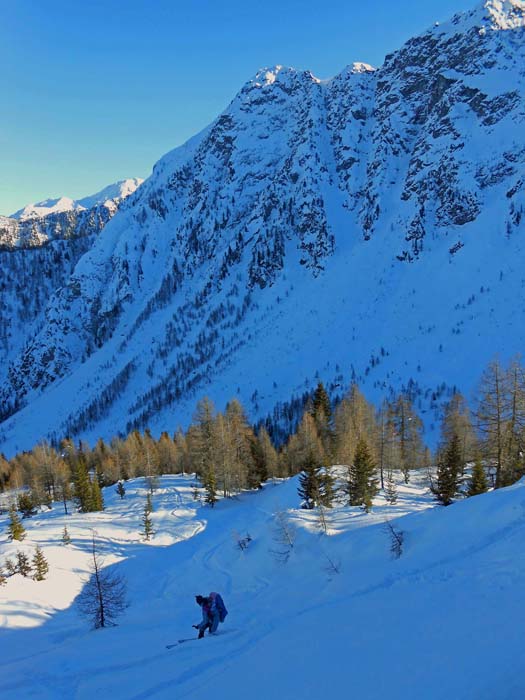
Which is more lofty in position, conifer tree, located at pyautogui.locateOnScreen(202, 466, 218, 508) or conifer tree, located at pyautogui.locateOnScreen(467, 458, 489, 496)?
conifer tree, located at pyautogui.locateOnScreen(467, 458, 489, 496)

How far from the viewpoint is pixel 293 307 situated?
19462 centimetres

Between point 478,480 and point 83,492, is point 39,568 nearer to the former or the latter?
point 83,492

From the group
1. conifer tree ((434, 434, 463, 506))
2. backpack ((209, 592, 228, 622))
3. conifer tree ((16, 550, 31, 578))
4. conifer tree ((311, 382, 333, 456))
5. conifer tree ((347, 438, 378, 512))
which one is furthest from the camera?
conifer tree ((311, 382, 333, 456))

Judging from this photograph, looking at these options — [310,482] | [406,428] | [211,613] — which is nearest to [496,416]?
[310,482]

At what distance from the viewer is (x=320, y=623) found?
12.1 m

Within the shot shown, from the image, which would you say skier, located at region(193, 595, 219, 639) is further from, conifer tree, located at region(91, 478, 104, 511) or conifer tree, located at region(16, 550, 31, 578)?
conifer tree, located at region(91, 478, 104, 511)

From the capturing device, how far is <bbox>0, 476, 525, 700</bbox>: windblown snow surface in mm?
8234

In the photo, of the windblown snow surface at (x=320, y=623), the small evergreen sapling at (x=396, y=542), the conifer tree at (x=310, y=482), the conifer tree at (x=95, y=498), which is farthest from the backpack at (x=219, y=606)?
the conifer tree at (x=95, y=498)

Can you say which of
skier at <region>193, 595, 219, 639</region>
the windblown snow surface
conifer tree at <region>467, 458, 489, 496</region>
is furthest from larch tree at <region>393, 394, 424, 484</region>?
skier at <region>193, 595, 219, 639</region>

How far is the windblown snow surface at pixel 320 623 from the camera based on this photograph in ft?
27.0

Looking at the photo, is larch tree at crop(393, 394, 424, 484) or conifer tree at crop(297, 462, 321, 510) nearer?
conifer tree at crop(297, 462, 321, 510)

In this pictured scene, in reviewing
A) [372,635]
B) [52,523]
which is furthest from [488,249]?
[372,635]

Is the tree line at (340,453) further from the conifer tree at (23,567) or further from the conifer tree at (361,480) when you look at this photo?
the conifer tree at (23,567)

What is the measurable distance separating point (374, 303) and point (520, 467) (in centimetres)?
14762
